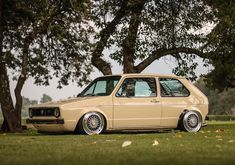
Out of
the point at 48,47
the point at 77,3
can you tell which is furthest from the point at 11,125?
the point at 77,3

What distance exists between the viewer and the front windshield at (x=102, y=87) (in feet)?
51.5

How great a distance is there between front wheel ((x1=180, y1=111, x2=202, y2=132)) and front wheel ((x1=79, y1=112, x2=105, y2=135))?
2.42m

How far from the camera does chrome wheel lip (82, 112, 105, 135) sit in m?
14.9

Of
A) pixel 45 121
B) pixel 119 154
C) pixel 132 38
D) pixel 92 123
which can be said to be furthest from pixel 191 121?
pixel 119 154

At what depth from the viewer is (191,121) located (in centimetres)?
1628

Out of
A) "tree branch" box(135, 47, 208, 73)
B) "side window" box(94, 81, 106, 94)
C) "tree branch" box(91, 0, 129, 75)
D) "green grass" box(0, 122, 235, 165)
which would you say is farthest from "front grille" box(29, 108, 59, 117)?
"tree branch" box(135, 47, 208, 73)

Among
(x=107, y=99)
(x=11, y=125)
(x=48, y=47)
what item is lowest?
(x=11, y=125)

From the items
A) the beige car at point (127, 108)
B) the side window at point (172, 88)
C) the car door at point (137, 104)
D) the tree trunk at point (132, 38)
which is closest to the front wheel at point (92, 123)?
the beige car at point (127, 108)

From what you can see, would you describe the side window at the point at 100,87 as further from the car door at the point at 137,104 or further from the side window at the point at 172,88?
the side window at the point at 172,88

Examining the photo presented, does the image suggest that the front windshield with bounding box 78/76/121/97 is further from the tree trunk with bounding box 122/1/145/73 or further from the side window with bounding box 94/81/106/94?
the tree trunk with bounding box 122/1/145/73

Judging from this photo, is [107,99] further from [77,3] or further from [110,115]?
[77,3]

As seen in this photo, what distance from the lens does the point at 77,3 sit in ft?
72.8

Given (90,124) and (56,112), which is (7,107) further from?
(90,124)

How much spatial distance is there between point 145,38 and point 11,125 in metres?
6.74
